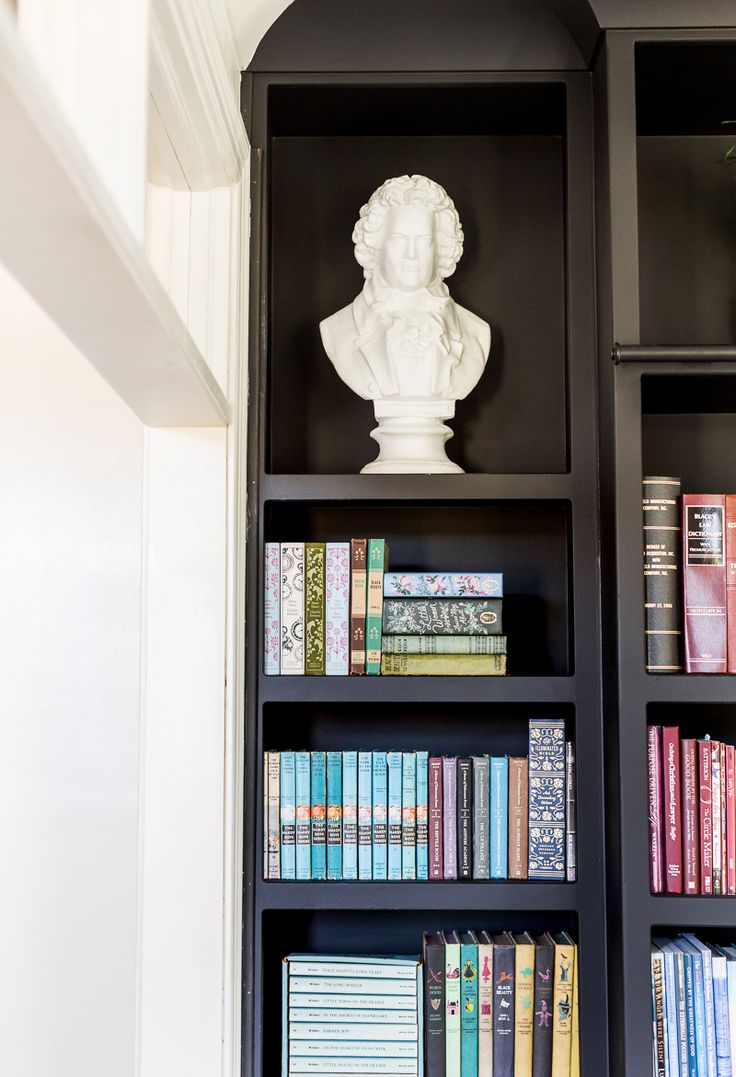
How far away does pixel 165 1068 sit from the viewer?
4.96 ft

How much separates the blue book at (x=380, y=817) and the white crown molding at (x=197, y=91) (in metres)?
0.98

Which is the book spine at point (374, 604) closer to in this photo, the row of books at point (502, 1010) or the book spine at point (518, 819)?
the book spine at point (518, 819)

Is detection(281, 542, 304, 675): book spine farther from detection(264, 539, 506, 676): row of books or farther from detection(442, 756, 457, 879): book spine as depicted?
detection(442, 756, 457, 879): book spine

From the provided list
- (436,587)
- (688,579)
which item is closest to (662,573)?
(688,579)

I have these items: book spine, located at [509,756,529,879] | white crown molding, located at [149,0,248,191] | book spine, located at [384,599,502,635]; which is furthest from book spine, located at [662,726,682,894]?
white crown molding, located at [149,0,248,191]

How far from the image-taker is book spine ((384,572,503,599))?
5.42ft

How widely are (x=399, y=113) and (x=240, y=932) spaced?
1474 mm

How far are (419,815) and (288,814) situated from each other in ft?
0.71

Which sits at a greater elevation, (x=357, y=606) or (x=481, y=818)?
(x=357, y=606)

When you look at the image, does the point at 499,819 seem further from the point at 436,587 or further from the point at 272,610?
the point at 272,610

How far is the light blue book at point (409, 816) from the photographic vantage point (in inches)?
64.1

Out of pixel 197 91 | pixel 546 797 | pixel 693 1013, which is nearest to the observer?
pixel 197 91

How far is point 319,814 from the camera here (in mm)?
1633

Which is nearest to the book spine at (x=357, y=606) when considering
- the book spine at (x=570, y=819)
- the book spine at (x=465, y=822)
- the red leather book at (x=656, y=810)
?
the book spine at (x=465, y=822)
